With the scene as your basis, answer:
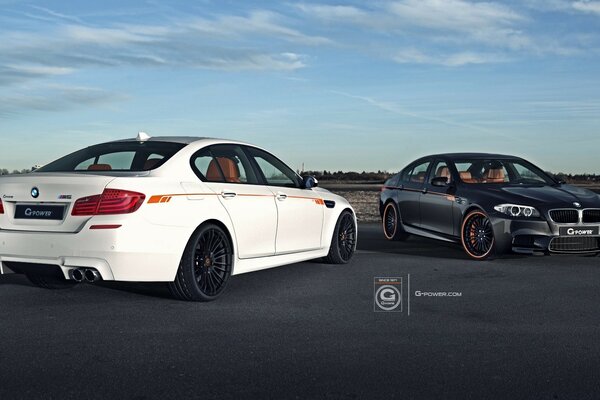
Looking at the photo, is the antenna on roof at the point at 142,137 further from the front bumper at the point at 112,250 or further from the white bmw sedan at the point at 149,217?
the front bumper at the point at 112,250

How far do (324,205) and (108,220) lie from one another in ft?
11.8

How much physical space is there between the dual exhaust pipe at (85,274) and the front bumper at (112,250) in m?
0.05

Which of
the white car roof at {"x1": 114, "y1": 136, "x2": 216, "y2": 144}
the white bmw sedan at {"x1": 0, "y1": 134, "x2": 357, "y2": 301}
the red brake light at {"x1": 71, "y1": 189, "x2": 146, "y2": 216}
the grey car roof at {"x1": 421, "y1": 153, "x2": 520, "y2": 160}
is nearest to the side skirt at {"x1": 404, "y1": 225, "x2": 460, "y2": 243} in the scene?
the grey car roof at {"x1": 421, "y1": 153, "x2": 520, "y2": 160}

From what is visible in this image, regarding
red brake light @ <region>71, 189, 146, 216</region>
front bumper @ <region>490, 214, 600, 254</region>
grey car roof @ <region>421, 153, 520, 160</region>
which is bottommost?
front bumper @ <region>490, 214, 600, 254</region>

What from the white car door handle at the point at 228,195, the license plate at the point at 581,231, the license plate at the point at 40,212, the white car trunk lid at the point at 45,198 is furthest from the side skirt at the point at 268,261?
the license plate at the point at 581,231

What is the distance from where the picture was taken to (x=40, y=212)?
6.81 metres

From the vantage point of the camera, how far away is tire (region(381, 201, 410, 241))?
42.1 ft

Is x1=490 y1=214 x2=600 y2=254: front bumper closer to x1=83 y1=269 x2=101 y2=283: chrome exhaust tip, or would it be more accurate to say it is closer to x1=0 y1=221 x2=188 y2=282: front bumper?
x1=0 y1=221 x2=188 y2=282: front bumper

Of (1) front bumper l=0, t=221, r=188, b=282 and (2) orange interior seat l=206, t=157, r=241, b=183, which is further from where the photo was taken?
(2) orange interior seat l=206, t=157, r=241, b=183

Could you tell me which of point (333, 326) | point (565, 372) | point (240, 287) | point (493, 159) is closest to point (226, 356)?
point (333, 326)

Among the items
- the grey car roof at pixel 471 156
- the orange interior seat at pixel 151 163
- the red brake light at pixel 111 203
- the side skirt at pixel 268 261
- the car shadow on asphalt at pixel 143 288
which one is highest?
the grey car roof at pixel 471 156

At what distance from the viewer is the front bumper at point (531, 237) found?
9992 millimetres

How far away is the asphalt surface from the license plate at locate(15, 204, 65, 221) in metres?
0.86

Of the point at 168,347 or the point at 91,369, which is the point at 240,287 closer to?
the point at 168,347
